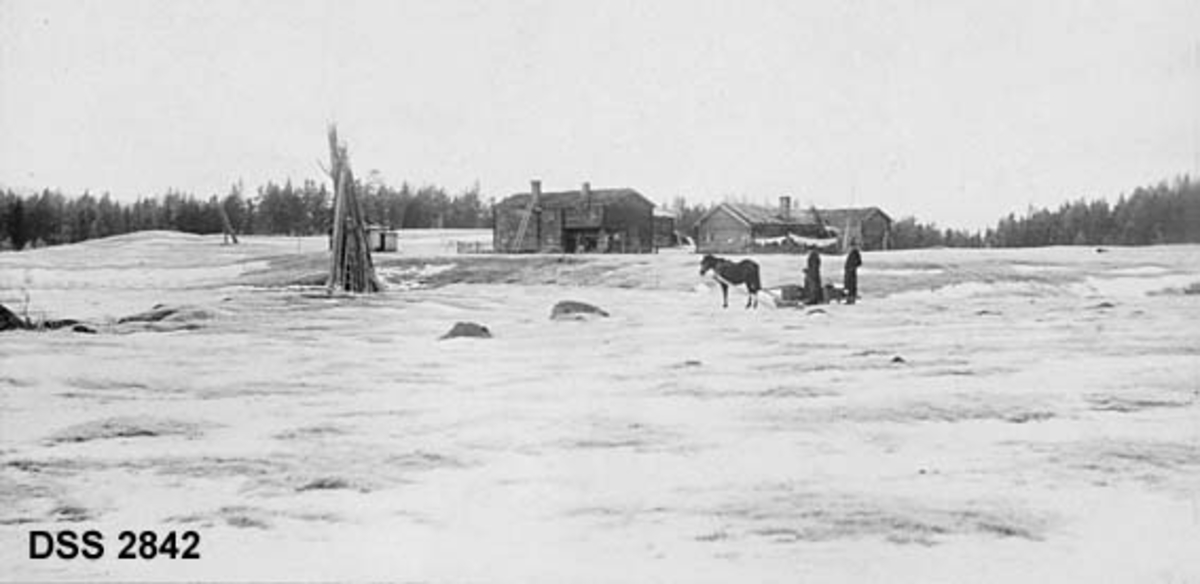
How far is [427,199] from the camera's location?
8.16 feet

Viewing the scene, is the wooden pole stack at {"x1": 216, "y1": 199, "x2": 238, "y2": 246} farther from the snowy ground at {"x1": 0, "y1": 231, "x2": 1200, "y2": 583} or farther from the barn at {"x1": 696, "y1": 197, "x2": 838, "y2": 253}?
the barn at {"x1": 696, "y1": 197, "x2": 838, "y2": 253}

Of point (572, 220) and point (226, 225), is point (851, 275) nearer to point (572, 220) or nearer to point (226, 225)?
point (572, 220)

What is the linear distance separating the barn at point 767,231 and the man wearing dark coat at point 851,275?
3.3 inches

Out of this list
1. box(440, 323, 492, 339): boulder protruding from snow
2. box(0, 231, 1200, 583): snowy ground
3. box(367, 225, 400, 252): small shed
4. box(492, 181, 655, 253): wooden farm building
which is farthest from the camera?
box(492, 181, 655, 253): wooden farm building

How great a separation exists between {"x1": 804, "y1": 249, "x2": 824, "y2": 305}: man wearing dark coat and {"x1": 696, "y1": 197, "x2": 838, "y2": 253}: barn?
48 mm

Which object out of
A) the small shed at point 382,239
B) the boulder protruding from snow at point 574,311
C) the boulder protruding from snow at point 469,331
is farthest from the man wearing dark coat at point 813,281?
the small shed at point 382,239

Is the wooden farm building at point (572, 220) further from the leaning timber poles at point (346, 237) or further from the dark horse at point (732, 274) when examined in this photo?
the leaning timber poles at point (346, 237)

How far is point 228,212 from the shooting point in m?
2.41

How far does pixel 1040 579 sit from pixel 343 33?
208cm

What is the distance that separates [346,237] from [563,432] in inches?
33.5

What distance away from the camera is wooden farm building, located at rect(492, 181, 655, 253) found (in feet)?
8.74

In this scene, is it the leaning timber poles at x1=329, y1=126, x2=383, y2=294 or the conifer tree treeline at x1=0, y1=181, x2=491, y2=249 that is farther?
the leaning timber poles at x1=329, y1=126, x2=383, y2=294

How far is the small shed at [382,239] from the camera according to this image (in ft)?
8.27

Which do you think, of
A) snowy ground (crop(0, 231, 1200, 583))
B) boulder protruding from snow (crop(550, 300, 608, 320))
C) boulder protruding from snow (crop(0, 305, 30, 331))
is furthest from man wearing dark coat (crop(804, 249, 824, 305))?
boulder protruding from snow (crop(0, 305, 30, 331))
